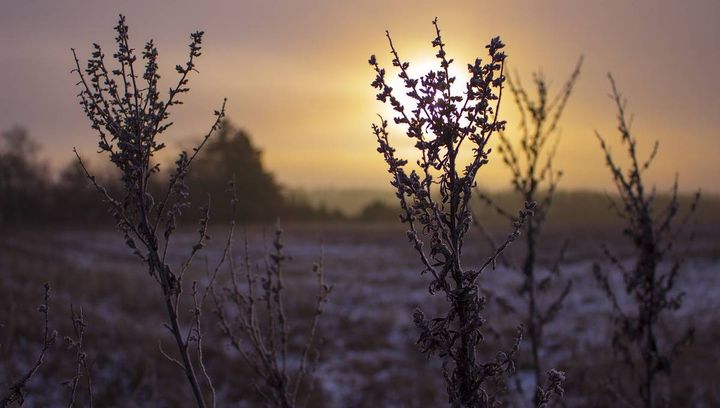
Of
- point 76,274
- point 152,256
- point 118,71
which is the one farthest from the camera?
point 76,274

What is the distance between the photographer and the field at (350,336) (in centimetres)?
929

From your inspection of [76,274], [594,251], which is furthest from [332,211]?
[76,274]

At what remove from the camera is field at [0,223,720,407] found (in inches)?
366

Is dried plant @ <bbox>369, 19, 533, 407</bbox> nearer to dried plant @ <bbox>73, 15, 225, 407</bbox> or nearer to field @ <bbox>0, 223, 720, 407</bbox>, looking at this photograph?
dried plant @ <bbox>73, 15, 225, 407</bbox>

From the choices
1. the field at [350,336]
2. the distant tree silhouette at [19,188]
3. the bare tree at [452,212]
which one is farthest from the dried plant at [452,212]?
the distant tree silhouette at [19,188]

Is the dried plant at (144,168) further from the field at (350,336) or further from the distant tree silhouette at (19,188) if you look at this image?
the distant tree silhouette at (19,188)

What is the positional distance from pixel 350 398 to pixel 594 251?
18.0m

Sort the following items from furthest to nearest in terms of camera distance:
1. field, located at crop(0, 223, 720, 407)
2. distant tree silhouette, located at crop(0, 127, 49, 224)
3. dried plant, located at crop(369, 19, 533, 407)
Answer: distant tree silhouette, located at crop(0, 127, 49, 224), field, located at crop(0, 223, 720, 407), dried plant, located at crop(369, 19, 533, 407)

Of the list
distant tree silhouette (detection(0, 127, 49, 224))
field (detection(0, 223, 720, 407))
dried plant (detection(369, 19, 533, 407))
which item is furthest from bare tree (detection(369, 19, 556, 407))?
distant tree silhouette (detection(0, 127, 49, 224))

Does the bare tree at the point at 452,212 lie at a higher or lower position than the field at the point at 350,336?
Result: higher

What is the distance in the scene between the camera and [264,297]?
9.02ft

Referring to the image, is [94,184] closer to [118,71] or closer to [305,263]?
[118,71]

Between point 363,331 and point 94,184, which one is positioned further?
point 363,331

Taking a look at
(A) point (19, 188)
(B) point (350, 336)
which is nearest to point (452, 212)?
(B) point (350, 336)
